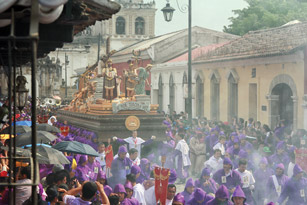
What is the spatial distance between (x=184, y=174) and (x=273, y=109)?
8.24 metres

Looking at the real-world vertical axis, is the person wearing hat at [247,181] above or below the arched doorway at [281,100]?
below

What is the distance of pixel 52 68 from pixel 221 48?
22028mm

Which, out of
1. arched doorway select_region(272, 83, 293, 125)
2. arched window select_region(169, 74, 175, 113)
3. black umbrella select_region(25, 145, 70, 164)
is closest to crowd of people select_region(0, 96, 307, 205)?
black umbrella select_region(25, 145, 70, 164)

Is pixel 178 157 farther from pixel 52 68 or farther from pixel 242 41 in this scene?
pixel 52 68

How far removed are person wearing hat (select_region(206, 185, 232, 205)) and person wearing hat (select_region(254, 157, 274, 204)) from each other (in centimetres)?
291

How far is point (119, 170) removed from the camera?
1245 centimetres

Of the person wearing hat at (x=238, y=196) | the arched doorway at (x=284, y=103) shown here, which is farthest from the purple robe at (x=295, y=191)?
the arched doorway at (x=284, y=103)

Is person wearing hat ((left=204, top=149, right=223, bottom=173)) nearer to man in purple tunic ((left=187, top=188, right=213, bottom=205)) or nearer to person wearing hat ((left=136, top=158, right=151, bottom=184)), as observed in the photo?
person wearing hat ((left=136, top=158, right=151, bottom=184))

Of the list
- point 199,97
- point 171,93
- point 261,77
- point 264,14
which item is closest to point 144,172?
point 261,77

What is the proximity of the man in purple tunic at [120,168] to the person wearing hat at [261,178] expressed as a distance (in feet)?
7.83

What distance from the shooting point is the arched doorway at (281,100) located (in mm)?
22375

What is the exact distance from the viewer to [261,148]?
1546 centimetres

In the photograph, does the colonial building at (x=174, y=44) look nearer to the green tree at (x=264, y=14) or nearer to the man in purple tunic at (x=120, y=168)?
the green tree at (x=264, y=14)

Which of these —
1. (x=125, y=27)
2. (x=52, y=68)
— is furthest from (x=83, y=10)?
(x=125, y=27)
